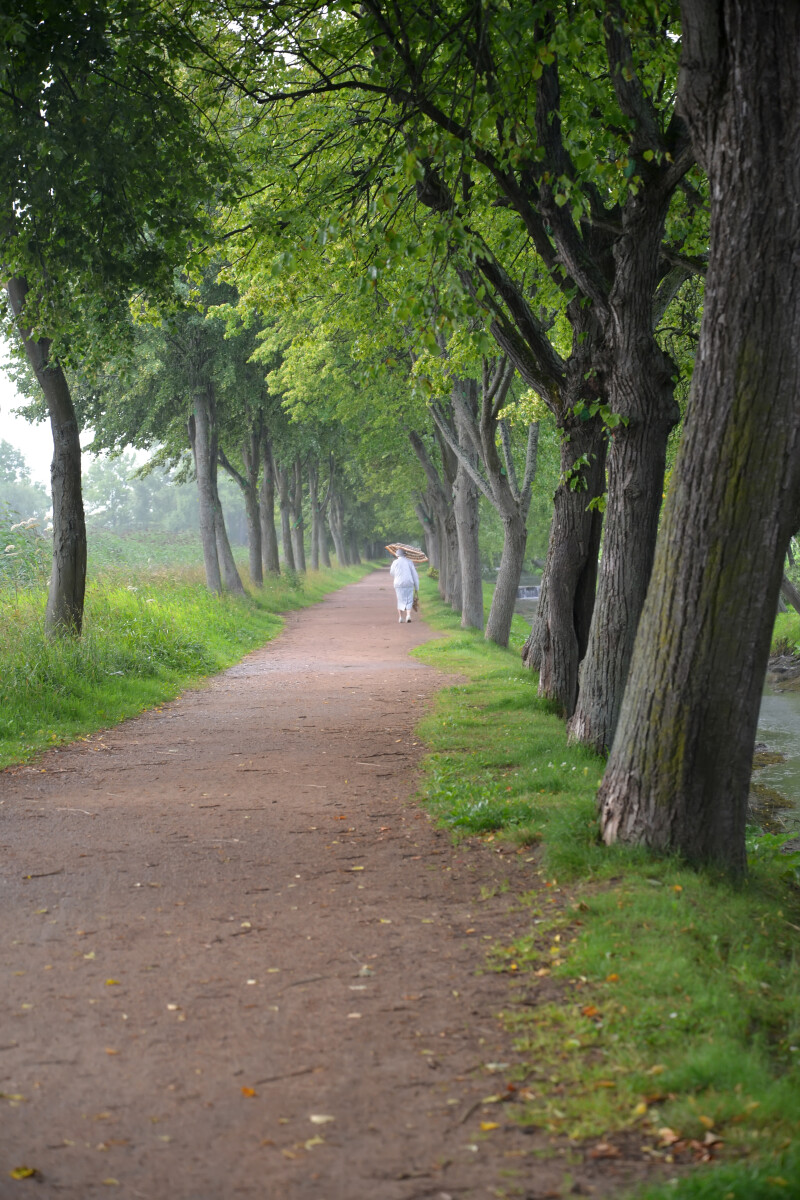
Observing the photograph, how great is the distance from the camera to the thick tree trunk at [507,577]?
1850 centimetres

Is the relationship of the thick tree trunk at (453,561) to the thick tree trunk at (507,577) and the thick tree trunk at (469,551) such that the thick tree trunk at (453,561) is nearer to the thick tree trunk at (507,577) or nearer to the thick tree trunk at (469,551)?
the thick tree trunk at (469,551)

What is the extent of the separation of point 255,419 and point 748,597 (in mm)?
23535

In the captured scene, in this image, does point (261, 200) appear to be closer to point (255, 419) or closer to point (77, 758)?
point (77, 758)

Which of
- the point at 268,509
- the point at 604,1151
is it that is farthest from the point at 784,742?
the point at 268,509

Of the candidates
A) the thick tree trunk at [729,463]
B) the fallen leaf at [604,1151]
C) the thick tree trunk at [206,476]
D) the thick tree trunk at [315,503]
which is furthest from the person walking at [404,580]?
the fallen leaf at [604,1151]

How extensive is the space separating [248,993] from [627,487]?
549cm

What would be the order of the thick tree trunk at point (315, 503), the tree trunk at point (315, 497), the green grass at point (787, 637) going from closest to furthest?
the green grass at point (787, 637) < the tree trunk at point (315, 497) < the thick tree trunk at point (315, 503)

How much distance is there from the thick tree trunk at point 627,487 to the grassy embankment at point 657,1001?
1644 millimetres

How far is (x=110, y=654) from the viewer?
13.2 meters

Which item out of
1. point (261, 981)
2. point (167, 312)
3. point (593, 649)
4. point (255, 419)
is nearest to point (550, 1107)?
point (261, 981)

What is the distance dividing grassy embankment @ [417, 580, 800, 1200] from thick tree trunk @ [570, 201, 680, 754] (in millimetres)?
1644

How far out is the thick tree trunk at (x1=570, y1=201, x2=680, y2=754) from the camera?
823 cm

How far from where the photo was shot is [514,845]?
6371 mm

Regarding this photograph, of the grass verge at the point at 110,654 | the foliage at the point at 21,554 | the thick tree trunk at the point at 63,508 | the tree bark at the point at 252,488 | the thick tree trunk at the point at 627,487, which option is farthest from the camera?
the tree bark at the point at 252,488
